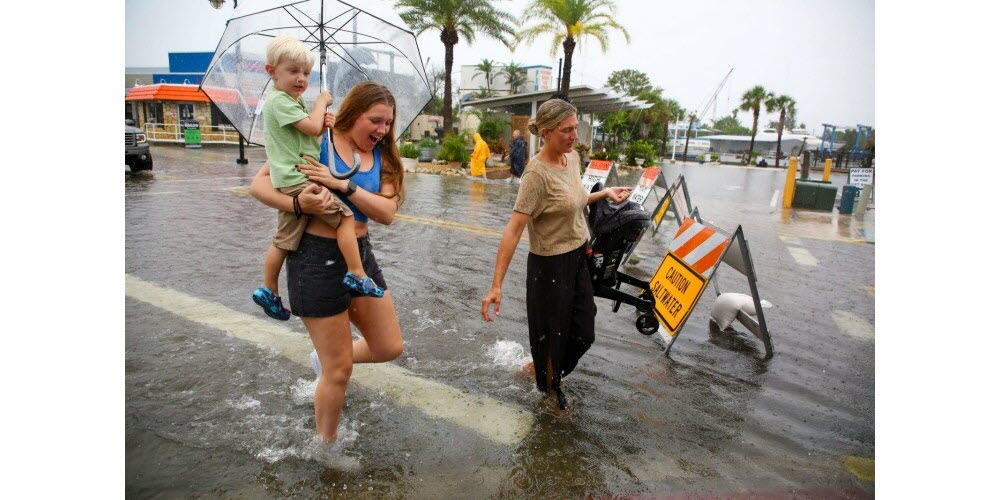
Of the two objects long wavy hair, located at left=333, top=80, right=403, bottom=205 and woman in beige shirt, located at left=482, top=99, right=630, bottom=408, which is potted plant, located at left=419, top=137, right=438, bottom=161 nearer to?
woman in beige shirt, located at left=482, top=99, right=630, bottom=408

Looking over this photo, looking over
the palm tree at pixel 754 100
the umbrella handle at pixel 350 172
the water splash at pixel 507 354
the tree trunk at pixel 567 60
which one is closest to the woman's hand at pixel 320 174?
the umbrella handle at pixel 350 172

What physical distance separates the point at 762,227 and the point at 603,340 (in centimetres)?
768

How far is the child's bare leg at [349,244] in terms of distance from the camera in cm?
217

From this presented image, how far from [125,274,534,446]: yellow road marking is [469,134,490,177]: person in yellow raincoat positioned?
44.3ft

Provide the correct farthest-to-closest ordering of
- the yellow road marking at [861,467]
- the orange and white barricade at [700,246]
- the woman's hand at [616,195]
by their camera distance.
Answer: the orange and white barricade at [700,246]
the woman's hand at [616,195]
the yellow road marking at [861,467]

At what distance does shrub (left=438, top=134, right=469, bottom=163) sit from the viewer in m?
19.7

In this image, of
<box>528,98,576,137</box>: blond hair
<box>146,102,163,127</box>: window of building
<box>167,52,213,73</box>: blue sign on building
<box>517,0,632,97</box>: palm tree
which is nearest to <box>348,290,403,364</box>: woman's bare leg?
<box>528,98,576,137</box>: blond hair

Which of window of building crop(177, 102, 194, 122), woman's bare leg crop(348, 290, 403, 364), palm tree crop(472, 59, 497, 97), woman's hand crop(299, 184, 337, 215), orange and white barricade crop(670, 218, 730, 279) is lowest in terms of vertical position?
woman's bare leg crop(348, 290, 403, 364)

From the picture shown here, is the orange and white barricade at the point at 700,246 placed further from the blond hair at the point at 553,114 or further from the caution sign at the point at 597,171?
the caution sign at the point at 597,171

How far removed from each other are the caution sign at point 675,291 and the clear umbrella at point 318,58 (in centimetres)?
222

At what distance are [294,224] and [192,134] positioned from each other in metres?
19.9
